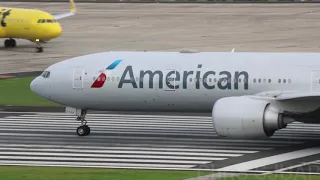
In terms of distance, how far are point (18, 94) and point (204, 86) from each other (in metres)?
18.2

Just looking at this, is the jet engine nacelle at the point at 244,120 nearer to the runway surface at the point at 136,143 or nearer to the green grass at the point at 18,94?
the runway surface at the point at 136,143

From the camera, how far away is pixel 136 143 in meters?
33.6

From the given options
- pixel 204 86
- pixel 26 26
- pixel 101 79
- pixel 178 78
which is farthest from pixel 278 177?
pixel 26 26

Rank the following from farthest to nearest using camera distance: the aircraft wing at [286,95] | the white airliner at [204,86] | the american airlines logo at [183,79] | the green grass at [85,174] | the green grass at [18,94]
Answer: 1. the green grass at [18,94]
2. the american airlines logo at [183,79]
3. the white airliner at [204,86]
4. the aircraft wing at [286,95]
5. the green grass at [85,174]

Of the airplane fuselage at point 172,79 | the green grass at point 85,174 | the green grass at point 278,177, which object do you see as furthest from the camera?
the airplane fuselage at point 172,79

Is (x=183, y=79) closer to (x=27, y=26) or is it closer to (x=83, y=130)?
(x=83, y=130)

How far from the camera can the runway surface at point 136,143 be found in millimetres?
30234

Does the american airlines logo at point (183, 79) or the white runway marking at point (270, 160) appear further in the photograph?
the american airlines logo at point (183, 79)

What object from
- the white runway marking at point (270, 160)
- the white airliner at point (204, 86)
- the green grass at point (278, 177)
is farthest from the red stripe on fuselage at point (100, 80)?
the green grass at point (278, 177)

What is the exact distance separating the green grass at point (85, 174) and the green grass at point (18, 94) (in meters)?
16.3

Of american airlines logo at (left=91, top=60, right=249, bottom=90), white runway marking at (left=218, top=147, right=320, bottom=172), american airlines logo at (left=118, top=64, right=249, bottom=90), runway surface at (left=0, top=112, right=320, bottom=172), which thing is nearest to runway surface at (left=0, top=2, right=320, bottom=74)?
runway surface at (left=0, top=112, right=320, bottom=172)

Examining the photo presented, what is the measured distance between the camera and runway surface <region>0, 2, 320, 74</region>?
70.9 m

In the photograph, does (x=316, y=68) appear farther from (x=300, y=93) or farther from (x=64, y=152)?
(x=64, y=152)

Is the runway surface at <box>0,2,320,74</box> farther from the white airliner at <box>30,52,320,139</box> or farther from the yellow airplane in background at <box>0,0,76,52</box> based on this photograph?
the white airliner at <box>30,52,320,139</box>
